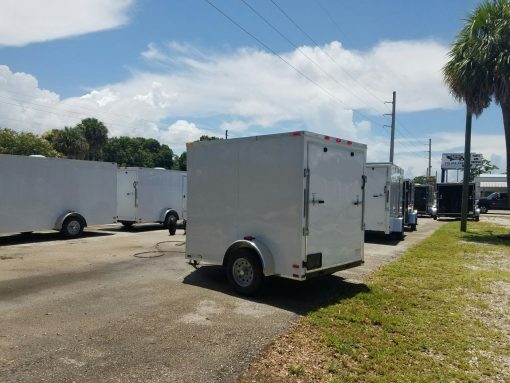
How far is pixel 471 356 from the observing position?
15.6ft

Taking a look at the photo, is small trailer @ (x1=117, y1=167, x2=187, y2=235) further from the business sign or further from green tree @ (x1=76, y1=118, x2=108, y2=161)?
the business sign

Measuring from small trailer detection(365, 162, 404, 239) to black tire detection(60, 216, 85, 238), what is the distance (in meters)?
9.89

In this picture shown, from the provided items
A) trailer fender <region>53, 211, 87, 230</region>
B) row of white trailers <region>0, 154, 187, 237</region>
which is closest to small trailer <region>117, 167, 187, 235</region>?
row of white trailers <region>0, 154, 187, 237</region>

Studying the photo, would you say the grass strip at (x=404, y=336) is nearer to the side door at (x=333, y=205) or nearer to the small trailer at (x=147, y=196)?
the side door at (x=333, y=205)

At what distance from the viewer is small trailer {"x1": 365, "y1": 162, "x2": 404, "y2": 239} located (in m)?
14.8

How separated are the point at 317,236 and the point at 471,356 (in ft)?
9.60

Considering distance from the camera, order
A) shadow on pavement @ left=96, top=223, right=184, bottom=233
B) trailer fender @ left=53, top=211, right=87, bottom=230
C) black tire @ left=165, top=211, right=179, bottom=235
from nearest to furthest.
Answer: trailer fender @ left=53, top=211, right=87, bottom=230 → shadow on pavement @ left=96, top=223, right=184, bottom=233 → black tire @ left=165, top=211, right=179, bottom=235

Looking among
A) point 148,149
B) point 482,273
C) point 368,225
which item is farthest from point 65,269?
point 148,149

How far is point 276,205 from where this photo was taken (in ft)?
23.3

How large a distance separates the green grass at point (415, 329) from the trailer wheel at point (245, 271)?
1257mm

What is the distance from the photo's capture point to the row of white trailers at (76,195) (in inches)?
518

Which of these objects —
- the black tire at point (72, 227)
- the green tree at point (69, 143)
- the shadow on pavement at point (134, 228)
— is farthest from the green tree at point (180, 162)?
the black tire at point (72, 227)

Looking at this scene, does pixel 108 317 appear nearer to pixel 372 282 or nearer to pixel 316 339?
pixel 316 339

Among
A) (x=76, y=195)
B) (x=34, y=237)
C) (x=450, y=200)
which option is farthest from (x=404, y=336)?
(x=450, y=200)
